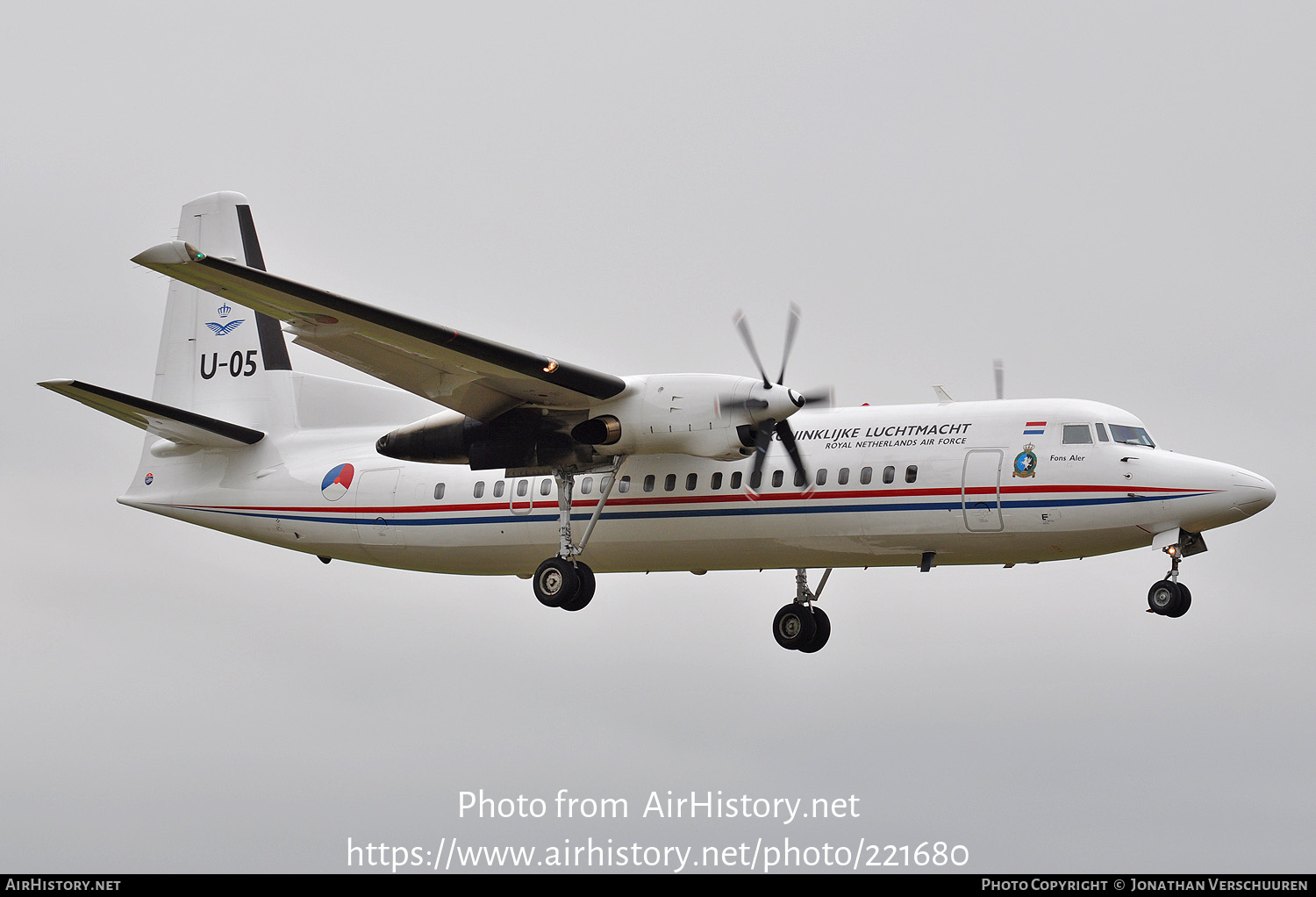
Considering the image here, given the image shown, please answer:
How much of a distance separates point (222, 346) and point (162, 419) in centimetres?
336

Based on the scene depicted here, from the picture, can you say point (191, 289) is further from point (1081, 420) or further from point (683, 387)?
point (1081, 420)

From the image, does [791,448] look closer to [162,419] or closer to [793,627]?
[793,627]

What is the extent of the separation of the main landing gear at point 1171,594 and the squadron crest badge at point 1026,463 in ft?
6.29

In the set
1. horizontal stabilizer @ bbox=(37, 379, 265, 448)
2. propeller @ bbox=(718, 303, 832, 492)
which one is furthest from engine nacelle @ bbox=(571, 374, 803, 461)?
horizontal stabilizer @ bbox=(37, 379, 265, 448)

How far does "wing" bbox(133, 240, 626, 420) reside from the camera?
1772 cm

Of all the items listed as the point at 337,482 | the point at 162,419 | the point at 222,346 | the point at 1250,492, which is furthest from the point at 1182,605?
the point at 222,346

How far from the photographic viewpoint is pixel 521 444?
69.7 ft

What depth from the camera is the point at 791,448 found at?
20.6 m

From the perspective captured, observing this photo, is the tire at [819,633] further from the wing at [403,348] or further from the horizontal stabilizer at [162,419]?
the horizontal stabilizer at [162,419]

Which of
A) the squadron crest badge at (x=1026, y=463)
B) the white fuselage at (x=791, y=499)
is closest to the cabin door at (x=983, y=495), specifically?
the white fuselage at (x=791, y=499)

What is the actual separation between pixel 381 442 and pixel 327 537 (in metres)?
2.89

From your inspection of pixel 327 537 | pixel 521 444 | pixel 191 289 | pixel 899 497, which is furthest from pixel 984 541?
pixel 191 289

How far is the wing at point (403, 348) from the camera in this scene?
17.7 m

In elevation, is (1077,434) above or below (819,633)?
above
